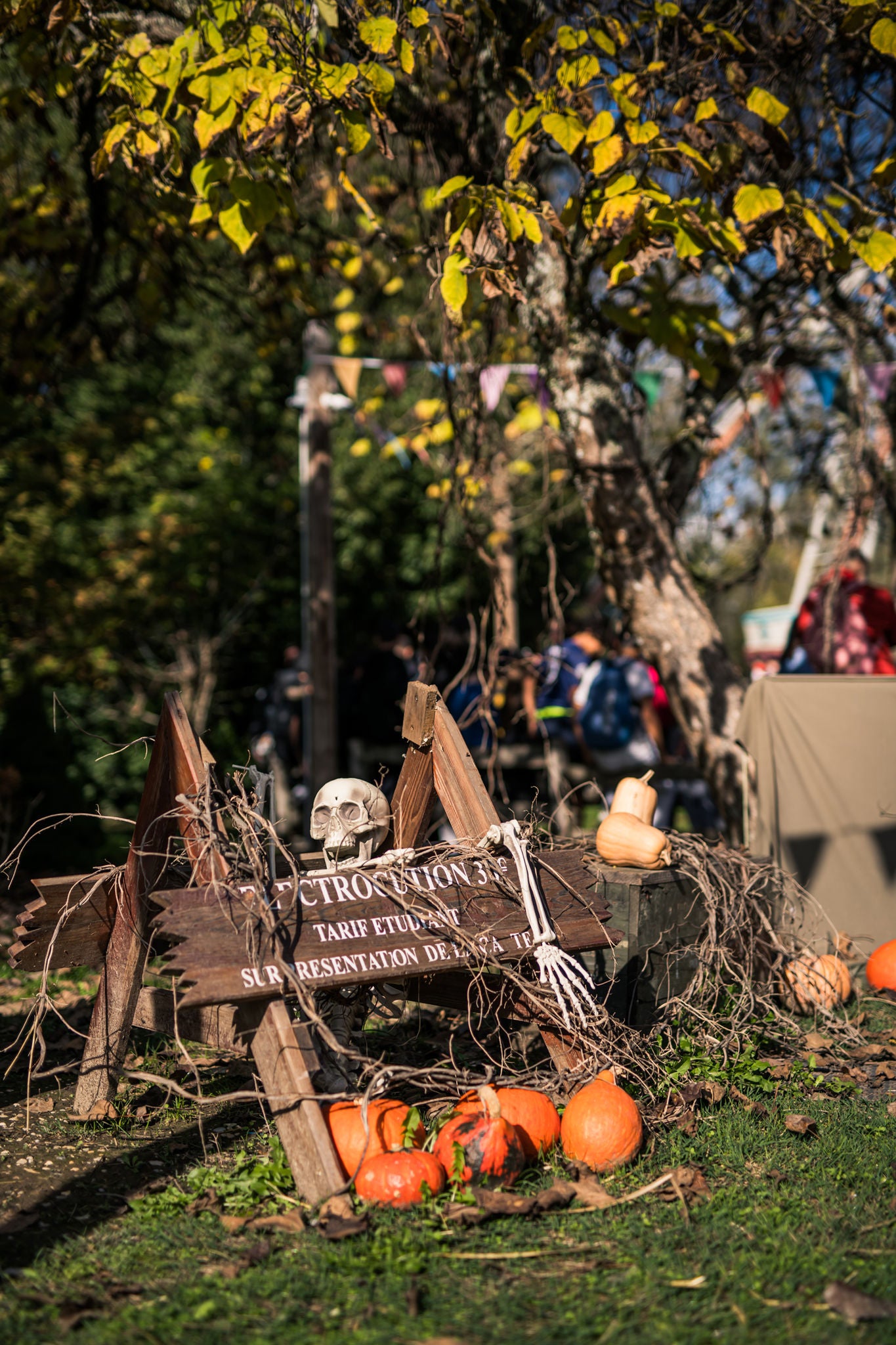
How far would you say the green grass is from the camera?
2.33m

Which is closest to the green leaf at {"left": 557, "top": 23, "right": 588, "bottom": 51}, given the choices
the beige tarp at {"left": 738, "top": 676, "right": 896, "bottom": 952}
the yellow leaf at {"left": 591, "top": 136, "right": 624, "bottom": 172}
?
the yellow leaf at {"left": 591, "top": 136, "right": 624, "bottom": 172}

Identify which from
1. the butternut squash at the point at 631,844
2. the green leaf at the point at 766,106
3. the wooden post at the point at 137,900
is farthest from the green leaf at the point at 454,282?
the butternut squash at the point at 631,844

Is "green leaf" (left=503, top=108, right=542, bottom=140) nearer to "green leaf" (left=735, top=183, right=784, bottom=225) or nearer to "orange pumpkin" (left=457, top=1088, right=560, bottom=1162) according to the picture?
"green leaf" (left=735, top=183, right=784, bottom=225)

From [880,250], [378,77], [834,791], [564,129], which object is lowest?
[834,791]

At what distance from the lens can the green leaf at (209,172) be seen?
436 cm


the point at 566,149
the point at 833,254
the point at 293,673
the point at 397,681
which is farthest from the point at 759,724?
the point at 293,673

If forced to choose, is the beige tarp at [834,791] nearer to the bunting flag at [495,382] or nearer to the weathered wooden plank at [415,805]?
the weathered wooden plank at [415,805]

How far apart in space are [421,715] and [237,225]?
2124 millimetres

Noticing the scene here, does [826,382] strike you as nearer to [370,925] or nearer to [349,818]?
[349,818]

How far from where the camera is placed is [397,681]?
944 cm

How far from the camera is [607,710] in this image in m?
8.70

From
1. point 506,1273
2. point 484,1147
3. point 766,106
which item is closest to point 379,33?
point 766,106

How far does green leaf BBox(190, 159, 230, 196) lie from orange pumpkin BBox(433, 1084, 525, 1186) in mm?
3616

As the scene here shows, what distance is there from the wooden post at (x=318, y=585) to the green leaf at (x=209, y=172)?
5.04 m
